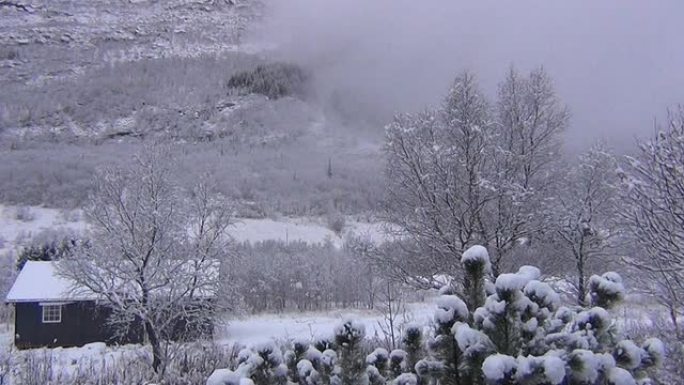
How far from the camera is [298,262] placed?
56906 millimetres

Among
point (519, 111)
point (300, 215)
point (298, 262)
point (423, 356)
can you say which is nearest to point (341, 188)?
point (300, 215)

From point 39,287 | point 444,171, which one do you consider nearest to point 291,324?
point 39,287

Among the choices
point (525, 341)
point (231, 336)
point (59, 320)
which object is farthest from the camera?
point (231, 336)

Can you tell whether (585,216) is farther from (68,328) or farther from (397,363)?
(68,328)

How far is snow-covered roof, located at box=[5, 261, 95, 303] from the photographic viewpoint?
102 ft

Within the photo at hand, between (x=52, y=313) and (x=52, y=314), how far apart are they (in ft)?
0.19

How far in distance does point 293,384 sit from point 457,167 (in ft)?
50.6

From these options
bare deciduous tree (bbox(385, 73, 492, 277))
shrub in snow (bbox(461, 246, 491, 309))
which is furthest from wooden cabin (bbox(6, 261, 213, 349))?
shrub in snow (bbox(461, 246, 491, 309))

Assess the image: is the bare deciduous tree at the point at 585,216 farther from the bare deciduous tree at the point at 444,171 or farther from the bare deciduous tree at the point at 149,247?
the bare deciduous tree at the point at 149,247

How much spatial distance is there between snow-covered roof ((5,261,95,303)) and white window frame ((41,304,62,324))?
62 cm

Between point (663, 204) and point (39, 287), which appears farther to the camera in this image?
point (39, 287)

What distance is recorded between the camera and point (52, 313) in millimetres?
32125

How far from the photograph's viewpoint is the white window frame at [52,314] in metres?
31.9

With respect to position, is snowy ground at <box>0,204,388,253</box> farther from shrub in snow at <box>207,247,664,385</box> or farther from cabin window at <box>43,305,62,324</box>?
shrub in snow at <box>207,247,664,385</box>
